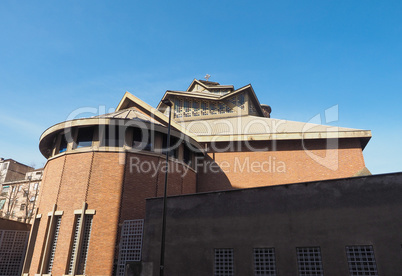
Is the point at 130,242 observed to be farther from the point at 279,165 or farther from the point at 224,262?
the point at 279,165

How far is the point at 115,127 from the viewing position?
17.7 m

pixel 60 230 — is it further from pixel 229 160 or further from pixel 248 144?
pixel 248 144

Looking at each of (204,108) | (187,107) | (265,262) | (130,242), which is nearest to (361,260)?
(265,262)

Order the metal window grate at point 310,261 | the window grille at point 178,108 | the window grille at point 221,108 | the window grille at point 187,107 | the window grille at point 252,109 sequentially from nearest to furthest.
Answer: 1. the metal window grate at point 310,261
2. the window grille at point 221,108
3. the window grille at point 187,107
4. the window grille at point 178,108
5. the window grille at point 252,109

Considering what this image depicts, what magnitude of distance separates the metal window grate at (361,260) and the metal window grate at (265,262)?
2.63 m

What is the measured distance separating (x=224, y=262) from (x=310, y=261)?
3405mm

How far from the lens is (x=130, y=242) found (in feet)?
49.2

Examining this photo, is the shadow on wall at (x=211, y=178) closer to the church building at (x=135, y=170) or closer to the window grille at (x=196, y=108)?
the church building at (x=135, y=170)

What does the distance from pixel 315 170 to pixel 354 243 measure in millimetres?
11761

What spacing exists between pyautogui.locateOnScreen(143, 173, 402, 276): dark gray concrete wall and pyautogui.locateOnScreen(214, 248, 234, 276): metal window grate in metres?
0.21

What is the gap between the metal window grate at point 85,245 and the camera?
14994 mm

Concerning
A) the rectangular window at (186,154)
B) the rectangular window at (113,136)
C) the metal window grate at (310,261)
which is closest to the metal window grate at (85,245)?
the rectangular window at (113,136)

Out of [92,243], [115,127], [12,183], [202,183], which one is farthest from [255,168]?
[12,183]

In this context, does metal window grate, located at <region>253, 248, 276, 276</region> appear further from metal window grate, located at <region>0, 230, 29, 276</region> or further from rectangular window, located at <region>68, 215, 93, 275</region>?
metal window grate, located at <region>0, 230, 29, 276</region>
